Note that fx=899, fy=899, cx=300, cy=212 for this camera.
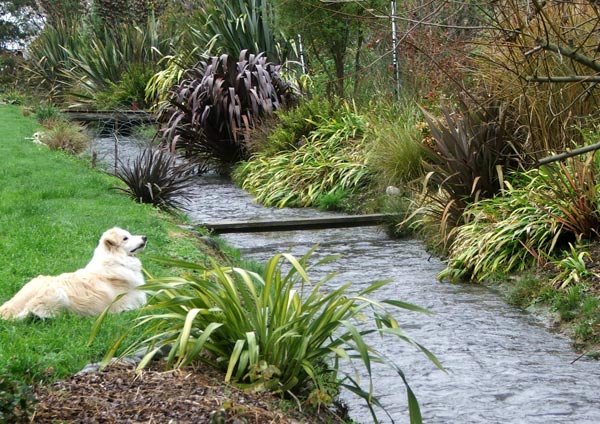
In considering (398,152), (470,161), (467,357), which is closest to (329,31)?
(398,152)

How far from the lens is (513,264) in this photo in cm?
919

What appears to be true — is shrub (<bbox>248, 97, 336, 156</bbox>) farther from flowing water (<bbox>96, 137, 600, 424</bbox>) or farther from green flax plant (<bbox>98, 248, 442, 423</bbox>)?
green flax plant (<bbox>98, 248, 442, 423</bbox>)

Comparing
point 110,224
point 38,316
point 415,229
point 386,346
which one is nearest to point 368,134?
point 415,229

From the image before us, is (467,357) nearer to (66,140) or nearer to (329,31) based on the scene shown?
(329,31)

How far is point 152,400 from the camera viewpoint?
173 inches

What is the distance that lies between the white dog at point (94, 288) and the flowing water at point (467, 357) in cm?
135

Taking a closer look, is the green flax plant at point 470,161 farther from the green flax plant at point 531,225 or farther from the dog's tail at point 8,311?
the dog's tail at point 8,311

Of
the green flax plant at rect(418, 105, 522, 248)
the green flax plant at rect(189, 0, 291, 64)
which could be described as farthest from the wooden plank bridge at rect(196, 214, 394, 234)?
the green flax plant at rect(189, 0, 291, 64)

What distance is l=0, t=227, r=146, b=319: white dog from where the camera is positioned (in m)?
5.84

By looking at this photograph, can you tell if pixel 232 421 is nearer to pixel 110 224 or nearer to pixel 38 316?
pixel 38 316

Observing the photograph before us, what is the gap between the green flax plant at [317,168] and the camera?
580 inches

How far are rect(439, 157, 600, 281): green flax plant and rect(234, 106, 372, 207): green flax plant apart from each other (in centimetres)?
477

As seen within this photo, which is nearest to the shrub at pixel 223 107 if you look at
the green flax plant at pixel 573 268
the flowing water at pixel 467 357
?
the flowing water at pixel 467 357

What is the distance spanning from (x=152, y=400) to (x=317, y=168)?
434 inches
